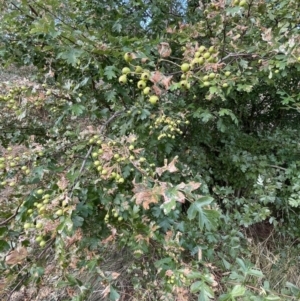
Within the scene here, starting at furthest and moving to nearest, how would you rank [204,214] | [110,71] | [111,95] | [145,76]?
[111,95] < [110,71] < [145,76] < [204,214]

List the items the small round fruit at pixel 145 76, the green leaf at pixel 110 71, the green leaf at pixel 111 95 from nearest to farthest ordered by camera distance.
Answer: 1. the small round fruit at pixel 145 76
2. the green leaf at pixel 110 71
3. the green leaf at pixel 111 95

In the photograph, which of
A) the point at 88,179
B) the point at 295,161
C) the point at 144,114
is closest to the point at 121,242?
the point at 88,179

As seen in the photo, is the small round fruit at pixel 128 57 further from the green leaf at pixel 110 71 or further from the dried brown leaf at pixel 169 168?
the dried brown leaf at pixel 169 168

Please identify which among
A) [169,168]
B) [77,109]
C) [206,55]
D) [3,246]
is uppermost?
[206,55]

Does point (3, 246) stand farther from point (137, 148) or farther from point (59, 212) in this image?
point (137, 148)

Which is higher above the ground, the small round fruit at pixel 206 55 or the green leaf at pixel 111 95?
the small round fruit at pixel 206 55

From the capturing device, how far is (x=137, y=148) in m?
1.17

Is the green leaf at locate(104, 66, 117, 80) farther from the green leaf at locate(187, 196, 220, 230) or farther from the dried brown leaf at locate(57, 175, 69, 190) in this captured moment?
the green leaf at locate(187, 196, 220, 230)

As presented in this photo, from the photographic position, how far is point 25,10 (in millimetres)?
1136

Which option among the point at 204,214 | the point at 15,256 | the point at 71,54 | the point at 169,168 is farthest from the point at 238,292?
the point at 71,54

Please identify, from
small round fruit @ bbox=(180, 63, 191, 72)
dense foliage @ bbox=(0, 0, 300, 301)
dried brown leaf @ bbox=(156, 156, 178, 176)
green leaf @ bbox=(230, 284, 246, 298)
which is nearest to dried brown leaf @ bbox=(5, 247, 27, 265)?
dense foliage @ bbox=(0, 0, 300, 301)

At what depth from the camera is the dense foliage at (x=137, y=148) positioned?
36.1 inches

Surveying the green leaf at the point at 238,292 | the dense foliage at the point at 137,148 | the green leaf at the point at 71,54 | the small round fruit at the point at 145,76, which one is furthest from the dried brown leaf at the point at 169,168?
the green leaf at the point at 71,54

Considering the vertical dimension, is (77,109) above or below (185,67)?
below
